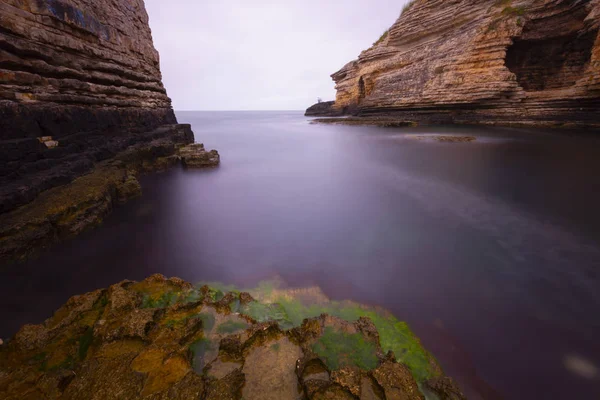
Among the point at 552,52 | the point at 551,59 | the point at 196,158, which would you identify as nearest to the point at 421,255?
the point at 196,158

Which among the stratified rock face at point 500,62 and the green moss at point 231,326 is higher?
the stratified rock face at point 500,62

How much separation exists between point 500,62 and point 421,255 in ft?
65.4

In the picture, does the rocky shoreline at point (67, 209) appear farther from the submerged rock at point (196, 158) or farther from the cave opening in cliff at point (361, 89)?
the cave opening in cliff at point (361, 89)

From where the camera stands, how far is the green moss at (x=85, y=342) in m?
1.95

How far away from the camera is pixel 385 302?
9.78 feet

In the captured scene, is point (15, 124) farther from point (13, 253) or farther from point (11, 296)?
point (11, 296)

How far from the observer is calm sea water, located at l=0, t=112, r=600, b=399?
2.40 meters

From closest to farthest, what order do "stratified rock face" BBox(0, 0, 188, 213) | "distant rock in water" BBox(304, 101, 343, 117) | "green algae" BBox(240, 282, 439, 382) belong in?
"green algae" BBox(240, 282, 439, 382), "stratified rock face" BBox(0, 0, 188, 213), "distant rock in water" BBox(304, 101, 343, 117)

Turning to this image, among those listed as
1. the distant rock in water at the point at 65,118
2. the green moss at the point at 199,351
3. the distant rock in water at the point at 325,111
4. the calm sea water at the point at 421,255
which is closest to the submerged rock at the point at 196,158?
the distant rock in water at the point at 65,118

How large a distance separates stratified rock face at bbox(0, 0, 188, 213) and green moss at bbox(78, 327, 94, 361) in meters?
3.16

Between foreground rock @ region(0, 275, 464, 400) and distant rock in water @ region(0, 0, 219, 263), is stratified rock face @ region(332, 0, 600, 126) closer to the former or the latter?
foreground rock @ region(0, 275, 464, 400)

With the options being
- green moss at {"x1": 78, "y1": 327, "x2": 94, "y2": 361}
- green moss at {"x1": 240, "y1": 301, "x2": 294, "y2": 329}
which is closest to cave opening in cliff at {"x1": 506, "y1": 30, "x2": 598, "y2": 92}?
green moss at {"x1": 240, "y1": 301, "x2": 294, "y2": 329}

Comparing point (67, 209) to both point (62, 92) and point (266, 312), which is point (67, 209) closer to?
Answer: point (62, 92)

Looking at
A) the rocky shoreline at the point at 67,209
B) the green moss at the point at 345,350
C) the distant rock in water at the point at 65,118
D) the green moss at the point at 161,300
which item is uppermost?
the distant rock in water at the point at 65,118
